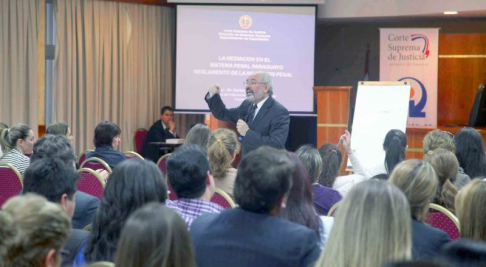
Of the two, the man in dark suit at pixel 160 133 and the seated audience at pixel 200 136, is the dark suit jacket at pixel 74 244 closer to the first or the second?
the seated audience at pixel 200 136

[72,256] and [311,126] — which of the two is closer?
[72,256]

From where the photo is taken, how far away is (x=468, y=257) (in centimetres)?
127

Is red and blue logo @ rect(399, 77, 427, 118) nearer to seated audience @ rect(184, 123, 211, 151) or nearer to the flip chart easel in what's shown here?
the flip chart easel

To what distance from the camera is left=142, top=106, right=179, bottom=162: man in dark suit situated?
9.84m

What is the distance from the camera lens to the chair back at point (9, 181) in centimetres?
453

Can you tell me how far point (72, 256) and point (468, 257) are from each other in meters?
1.54

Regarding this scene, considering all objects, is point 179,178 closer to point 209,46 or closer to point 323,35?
point 209,46

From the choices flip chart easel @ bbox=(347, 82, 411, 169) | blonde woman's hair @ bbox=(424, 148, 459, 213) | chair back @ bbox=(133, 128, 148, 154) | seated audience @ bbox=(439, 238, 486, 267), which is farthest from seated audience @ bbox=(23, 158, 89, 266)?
chair back @ bbox=(133, 128, 148, 154)

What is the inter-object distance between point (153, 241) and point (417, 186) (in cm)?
128

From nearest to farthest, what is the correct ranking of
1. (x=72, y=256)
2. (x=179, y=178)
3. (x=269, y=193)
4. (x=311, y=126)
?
(x=269, y=193)
(x=72, y=256)
(x=179, y=178)
(x=311, y=126)

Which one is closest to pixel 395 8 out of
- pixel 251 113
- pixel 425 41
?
pixel 425 41

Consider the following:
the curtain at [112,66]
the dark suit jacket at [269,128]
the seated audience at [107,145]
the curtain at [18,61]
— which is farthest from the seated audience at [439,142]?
the curtain at [112,66]

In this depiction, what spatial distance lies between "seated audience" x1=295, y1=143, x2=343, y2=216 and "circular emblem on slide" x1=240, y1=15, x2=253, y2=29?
5927mm

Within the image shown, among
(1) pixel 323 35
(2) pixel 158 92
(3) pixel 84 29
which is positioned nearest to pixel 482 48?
(1) pixel 323 35
